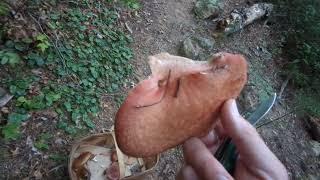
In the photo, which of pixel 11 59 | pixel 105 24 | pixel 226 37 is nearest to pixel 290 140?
pixel 226 37

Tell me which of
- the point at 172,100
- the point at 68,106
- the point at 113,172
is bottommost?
the point at 113,172

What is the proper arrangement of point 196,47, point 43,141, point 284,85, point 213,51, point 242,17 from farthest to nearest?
point 242,17
point 284,85
point 213,51
point 196,47
point 43,141

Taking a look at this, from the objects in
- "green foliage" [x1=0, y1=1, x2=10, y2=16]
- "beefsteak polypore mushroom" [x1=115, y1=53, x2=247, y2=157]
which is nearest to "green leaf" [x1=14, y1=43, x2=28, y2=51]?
"green foliage" [x1=0, y1=1, x2=10, y2=16]

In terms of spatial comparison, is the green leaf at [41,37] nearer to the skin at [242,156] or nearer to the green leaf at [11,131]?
the green leaf at [11,131]

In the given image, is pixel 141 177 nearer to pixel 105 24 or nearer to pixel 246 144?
pixel 246 144

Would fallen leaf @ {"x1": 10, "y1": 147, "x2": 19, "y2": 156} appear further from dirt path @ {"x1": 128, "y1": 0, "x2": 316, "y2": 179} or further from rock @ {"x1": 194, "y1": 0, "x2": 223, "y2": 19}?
rock @ {"x1": 194, "y1": 0, "x2": 223, "y2": 19}

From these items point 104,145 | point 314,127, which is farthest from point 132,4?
point 314,127

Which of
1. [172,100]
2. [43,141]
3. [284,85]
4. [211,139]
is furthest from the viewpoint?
[284,85]

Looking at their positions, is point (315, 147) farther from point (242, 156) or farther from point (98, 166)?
point (242, 156)
